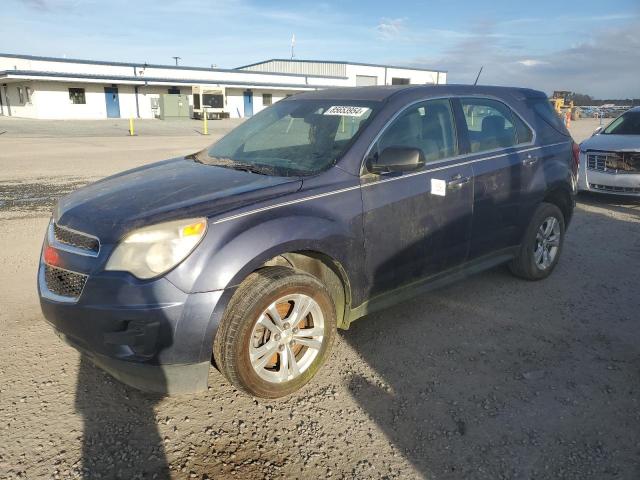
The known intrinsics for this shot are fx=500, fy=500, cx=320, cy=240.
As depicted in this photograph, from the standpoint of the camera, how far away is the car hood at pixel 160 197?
2.70m

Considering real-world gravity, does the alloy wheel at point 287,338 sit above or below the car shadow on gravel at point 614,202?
above

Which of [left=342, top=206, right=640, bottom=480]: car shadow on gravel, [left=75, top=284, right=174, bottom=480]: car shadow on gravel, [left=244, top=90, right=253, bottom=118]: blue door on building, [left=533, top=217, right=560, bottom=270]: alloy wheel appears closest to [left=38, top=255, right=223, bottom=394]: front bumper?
[left=75, top=284, right=174, bottom=480]: car shadow on gravel

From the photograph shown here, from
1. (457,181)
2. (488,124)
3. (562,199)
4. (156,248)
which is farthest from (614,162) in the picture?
(156,248)

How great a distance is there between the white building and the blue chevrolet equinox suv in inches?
1612

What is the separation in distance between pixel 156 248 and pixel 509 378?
2362 millimetres

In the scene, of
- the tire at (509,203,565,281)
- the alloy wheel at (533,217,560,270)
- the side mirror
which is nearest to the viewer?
the side mirror

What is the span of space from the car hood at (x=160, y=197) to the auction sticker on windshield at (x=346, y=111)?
0.87m

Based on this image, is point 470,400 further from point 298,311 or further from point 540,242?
point 540,242

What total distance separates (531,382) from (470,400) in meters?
0.50

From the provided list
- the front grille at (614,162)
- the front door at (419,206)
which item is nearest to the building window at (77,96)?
the front grille at (614,162)

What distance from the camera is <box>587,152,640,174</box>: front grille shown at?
846 centimetres

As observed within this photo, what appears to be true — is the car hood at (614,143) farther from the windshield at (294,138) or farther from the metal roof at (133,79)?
the metal roof at (133,79)

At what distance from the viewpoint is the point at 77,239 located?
9.16 feet

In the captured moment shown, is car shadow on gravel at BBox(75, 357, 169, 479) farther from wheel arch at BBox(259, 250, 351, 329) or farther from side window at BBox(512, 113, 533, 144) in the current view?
side window at BBox(512, 113, 533, 144)
